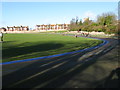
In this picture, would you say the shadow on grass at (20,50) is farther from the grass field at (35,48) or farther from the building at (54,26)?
the building at (54,26)

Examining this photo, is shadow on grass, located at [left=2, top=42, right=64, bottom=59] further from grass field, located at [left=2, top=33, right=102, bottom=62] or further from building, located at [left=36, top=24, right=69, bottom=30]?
building, located at [left=36, top=24, right=69, bottom=30]

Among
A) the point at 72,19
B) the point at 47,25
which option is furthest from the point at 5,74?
the point at 47,25

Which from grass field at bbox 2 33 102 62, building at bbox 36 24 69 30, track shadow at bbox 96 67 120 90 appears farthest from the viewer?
building at bbox 36 24 69 30

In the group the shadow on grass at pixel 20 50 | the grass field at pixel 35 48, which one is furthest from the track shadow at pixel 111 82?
the shadow on grass at pixel 20 50

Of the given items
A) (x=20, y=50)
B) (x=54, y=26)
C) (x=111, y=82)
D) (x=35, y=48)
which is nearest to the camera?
(x=111, y=82)

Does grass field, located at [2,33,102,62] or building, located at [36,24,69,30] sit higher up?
building, located at [36,24,69,30]

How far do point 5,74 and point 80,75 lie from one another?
14.2 feet

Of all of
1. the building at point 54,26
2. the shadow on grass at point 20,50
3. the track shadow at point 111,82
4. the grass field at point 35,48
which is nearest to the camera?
the track shadow at point 111,82

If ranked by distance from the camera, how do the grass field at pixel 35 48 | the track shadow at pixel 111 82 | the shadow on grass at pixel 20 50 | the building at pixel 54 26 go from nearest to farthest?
the track shadow at pixel 111 82 → the grass field at pixel 35 48 → the shadow on grass at pixel 20 50 → the building at pixel 54 26

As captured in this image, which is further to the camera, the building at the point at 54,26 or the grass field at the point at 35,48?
the building at the point at 54,26

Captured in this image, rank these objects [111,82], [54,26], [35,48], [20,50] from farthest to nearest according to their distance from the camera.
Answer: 1. [54,26]
2. [35,48]
3. [20,50]
4. [111,82]

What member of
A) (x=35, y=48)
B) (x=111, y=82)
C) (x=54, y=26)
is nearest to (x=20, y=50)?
(x=35, y=48)

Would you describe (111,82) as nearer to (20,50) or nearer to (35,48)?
(20,50)

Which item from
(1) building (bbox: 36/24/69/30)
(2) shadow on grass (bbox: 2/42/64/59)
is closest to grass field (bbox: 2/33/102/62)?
(2) shadow on grass (bbox: 2/42/64/59)
